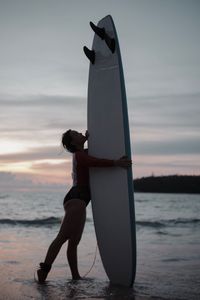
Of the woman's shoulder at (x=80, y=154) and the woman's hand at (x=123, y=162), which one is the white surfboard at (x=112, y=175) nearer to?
the woman's hand at (x=123, y=162)

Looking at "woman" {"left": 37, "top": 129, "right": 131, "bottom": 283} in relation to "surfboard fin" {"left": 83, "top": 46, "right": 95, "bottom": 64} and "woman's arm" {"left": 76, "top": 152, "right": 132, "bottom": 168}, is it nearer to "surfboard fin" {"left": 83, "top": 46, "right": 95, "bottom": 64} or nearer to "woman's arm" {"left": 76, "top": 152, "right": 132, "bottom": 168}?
"woman's arm" {"left": 76, "top": 152, "right": 132, "bottom": 168}

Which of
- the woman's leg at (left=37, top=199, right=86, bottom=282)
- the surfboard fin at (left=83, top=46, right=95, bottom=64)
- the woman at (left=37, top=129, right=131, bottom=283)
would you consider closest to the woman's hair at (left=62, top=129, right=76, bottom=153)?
the woman at (left=37, top=129, right=131, bottom=283)

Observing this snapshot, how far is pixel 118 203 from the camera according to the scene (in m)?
3.98

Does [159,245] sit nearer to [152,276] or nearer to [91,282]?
[152,276]

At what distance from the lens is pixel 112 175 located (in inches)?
160

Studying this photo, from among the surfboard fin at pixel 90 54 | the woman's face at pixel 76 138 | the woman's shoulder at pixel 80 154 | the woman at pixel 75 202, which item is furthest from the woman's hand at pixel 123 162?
the surfboard fin at pixel 90 54

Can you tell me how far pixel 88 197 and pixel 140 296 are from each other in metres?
1.15

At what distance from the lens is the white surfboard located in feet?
12.8

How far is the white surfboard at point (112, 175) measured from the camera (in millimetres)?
3910

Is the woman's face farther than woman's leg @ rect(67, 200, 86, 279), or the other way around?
the woman's face

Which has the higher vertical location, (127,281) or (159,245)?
(127,281)

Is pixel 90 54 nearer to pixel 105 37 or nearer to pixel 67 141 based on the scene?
pixel 105 37

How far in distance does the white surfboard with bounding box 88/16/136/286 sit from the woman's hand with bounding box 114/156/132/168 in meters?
0.04

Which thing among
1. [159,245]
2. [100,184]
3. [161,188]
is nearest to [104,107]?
[100,184]
